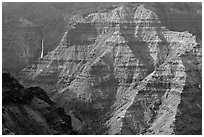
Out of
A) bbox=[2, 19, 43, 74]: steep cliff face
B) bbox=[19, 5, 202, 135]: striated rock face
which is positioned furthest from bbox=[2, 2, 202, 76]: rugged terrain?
bbox=[19, 5, 202, 135]: striated rock face

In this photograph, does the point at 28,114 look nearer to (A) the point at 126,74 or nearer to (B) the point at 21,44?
(A) the point at 126,74

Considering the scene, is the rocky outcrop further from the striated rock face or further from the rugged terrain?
the rugged terrain

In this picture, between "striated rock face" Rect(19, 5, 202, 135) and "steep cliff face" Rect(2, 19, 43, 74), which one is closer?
"striated rock face" Rect(19, 5, 202, 135)

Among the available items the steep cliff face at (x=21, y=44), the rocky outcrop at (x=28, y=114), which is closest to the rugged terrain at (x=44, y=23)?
the steep cliff face at (x=21, y=44)

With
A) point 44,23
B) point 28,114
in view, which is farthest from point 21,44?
point 28,114

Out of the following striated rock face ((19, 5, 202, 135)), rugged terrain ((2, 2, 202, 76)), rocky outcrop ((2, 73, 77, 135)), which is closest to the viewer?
rocky outcrop ((2, 73, 77, 135))

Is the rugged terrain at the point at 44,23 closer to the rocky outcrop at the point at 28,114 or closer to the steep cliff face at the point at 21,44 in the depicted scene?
the steep cliff face at the point at 21,44

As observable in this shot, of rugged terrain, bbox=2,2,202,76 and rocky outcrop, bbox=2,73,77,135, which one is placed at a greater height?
rugged terrain, bbox=2,2,202,76
